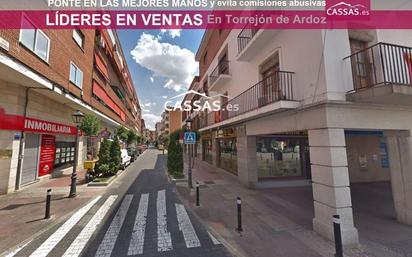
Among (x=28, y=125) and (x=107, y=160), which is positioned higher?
(x=28, y=125)

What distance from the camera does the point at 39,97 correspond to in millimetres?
10781

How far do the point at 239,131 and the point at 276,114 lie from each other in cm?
387

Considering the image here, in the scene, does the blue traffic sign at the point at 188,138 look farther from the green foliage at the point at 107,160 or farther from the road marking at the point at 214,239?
the green foliage at the point at 107,160

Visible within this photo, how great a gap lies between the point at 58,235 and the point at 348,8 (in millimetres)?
10539

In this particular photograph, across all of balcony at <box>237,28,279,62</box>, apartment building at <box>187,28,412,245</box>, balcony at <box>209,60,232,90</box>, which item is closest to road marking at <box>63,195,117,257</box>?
apartment building at <box>187,28,412,245</box>

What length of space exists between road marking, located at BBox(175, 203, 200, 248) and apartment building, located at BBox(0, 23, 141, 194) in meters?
8.13

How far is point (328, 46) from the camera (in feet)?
17.7

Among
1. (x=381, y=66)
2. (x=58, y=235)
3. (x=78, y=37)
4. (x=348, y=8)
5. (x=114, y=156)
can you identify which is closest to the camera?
(x=58, y=235)

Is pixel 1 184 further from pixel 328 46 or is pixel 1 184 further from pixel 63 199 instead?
pixel 328 46

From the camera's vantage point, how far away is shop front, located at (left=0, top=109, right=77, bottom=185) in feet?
29.9

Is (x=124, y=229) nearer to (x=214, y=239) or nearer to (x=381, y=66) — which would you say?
(x=214, y=239)

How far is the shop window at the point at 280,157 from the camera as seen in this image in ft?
35.8

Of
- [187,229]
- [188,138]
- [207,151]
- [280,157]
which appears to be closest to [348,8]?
[280,157]

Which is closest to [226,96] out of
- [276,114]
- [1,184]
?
[276,114]
